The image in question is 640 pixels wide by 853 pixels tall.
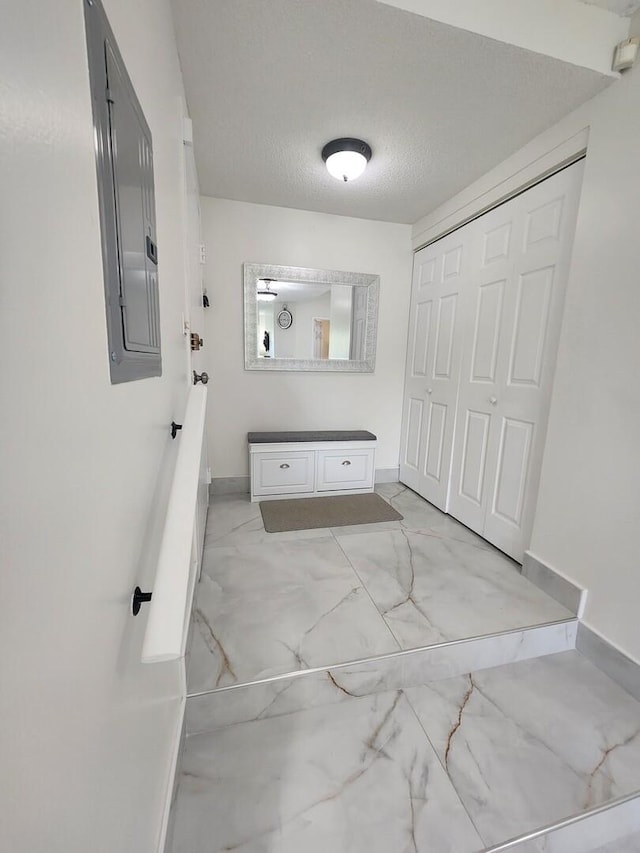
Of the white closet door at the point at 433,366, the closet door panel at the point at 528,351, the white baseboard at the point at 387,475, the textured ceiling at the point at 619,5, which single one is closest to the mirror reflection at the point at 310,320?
the white closet door at the point at 433,366

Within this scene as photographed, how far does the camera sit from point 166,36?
1.05 m

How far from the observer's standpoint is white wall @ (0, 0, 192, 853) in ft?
0.83

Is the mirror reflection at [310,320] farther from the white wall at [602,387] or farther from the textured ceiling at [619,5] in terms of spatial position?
the textured ceiling at [619,5]

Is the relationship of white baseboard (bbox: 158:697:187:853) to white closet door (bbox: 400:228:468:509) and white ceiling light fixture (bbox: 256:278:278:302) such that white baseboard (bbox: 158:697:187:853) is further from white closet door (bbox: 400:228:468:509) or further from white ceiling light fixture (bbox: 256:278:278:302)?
white ceiling light fixture (bbox: 256:278:278:302)

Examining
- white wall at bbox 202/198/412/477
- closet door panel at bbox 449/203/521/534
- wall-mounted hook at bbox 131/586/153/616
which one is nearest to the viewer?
wall-mounted hook at bbox 131/586/153/616

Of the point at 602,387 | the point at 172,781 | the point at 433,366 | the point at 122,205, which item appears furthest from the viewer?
the point at 433,366

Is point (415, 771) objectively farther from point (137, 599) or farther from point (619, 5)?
point (619, 5)

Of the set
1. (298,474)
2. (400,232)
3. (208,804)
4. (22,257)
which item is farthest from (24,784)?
(400,232)

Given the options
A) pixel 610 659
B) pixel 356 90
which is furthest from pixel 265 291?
pixel 610 659

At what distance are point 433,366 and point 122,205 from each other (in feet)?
7.84

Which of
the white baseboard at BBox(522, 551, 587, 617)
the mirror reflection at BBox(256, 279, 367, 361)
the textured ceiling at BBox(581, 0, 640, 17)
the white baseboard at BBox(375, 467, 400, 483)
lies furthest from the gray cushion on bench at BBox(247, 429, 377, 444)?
the textured ceiling at BBox(581, 0, 640, 17)

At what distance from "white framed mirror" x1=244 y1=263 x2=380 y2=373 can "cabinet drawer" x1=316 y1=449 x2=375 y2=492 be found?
707 mm

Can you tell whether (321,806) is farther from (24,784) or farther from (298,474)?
(298,474)

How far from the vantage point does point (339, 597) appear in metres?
1.57
